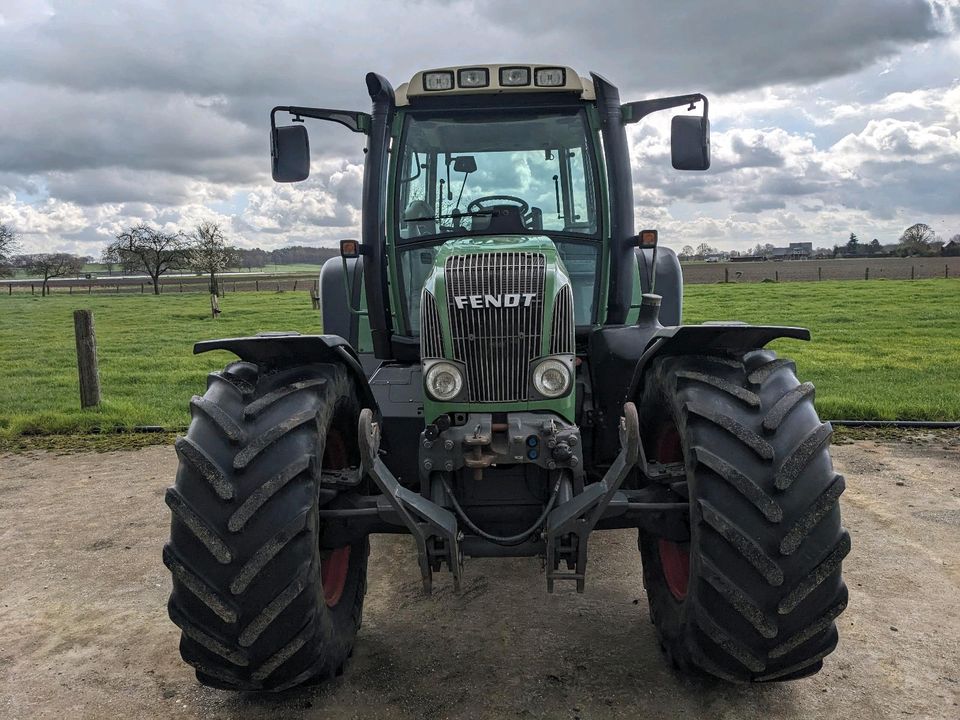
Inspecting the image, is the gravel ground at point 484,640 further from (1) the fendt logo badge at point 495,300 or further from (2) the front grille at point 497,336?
(1) the fendt logo badge at point 495,300

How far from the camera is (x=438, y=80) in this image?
13.3 ft

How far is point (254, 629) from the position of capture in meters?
2.71

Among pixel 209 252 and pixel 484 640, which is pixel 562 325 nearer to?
pixel 484 640

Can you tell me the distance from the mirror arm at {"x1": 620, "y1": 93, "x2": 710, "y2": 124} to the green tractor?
0.01 meters

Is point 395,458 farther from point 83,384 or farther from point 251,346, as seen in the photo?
point 83,384

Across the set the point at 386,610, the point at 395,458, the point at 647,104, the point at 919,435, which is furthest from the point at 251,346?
the point at 919,435

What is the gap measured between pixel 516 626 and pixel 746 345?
1710 mm

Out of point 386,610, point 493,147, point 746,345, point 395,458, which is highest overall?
point 493,147

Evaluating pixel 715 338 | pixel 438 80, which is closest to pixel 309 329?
pixel 438 80

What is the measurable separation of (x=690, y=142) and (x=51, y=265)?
6768 centimetres

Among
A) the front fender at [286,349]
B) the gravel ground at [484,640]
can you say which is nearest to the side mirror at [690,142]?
the front fender at [286,349]

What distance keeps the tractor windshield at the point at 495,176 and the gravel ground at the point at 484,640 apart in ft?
6.50

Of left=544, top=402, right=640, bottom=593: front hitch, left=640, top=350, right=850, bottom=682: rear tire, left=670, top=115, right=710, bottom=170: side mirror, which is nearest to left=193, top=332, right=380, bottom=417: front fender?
left=544, top=402, right=640, bottom=593: front hitch

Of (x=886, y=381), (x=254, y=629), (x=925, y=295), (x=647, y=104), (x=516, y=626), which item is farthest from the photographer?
(x=925, y=295)
